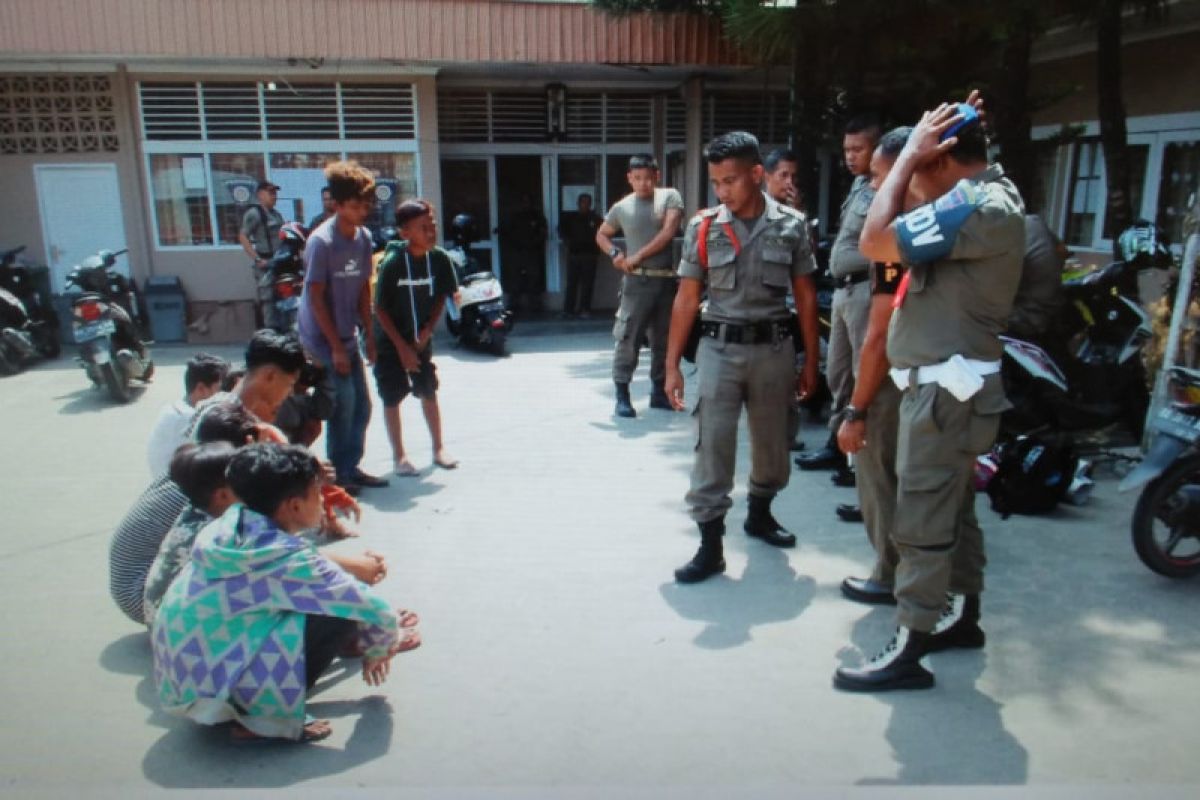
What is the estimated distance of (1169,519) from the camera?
378 cm

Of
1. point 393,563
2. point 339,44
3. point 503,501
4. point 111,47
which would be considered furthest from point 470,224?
point 393,563

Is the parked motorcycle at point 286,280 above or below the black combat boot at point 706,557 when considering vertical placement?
above

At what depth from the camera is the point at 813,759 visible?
8.66ft

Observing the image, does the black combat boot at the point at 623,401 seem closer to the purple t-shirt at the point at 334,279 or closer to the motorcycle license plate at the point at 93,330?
the purple t-shirt at the point at 334,279

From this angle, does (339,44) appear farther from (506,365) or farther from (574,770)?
(574,770)

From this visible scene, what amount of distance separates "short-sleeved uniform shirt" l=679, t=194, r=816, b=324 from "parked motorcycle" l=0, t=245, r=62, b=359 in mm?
7990

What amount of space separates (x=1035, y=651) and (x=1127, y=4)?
5724 mm

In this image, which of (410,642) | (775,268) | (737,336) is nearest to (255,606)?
(410,642)

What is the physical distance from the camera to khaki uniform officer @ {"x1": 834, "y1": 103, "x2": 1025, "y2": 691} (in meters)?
2.68

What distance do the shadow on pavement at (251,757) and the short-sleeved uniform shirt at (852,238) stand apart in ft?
9.04

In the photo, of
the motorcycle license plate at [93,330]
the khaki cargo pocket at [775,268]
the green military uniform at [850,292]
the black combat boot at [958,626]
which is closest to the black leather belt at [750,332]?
the khaki cargo pocket at [775,268]

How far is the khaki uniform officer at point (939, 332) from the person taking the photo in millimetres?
2684

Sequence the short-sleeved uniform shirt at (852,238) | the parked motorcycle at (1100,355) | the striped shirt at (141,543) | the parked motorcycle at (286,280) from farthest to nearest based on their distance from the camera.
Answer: the parked motorcycle at (286,280), the parked motorcycle at (1100,355), the short-sleeved uniform shirt at (852,238), the striped shirt at (141,543)

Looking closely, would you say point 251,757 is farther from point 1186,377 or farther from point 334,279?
point 1186,377
